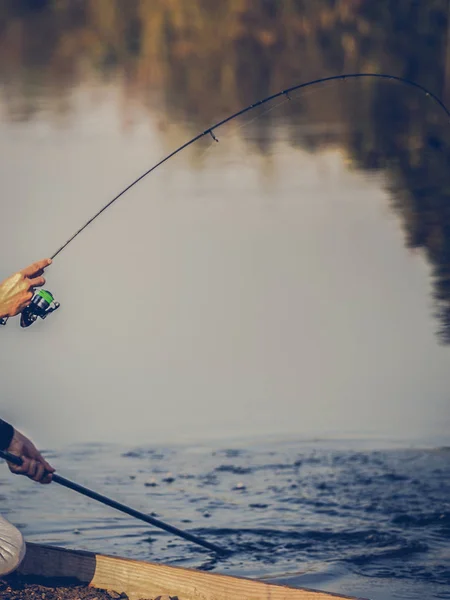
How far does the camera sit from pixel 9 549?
301 centimetres

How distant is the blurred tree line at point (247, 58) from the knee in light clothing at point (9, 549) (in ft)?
27.5

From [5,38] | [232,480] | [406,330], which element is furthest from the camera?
[5,38]

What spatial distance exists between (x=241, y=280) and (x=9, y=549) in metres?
6.99

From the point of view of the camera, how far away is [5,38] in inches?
550

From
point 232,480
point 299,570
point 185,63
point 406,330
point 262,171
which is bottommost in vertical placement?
point 299,570

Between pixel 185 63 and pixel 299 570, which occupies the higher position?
pixel 185 63

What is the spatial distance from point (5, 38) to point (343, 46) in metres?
4.61

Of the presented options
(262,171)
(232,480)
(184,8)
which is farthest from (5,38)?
(232,480)

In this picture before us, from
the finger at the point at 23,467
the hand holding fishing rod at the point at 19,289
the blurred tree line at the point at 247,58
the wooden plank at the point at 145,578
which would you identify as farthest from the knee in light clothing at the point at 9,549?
the blurred tree line at the point at 247,58

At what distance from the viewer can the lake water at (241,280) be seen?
4.78m

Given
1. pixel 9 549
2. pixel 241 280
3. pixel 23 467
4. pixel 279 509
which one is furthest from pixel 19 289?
pixel 241 280

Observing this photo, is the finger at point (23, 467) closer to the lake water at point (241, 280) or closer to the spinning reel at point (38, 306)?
the spinning reel at point (38, 306)

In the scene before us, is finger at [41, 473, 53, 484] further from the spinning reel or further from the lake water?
the lake water

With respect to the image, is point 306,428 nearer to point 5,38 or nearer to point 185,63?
point 185,63
